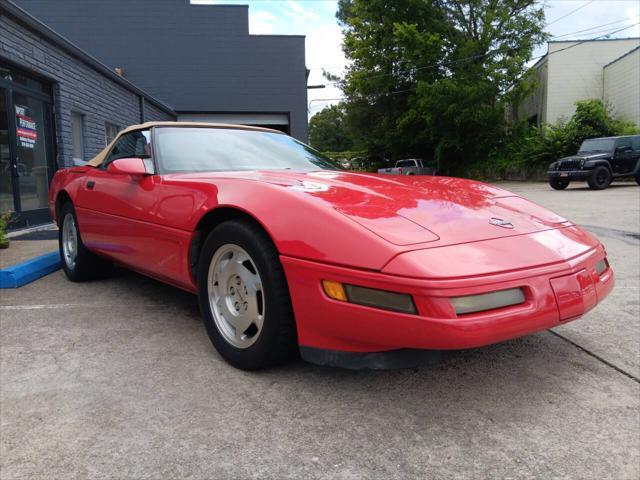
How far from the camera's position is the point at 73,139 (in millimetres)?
9117

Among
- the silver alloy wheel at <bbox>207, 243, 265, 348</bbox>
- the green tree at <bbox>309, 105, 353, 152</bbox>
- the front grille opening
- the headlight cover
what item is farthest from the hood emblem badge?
the green tree at <bbox>309, 105, 353, 152</bbox>

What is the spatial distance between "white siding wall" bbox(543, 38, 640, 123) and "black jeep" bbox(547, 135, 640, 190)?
9257mm

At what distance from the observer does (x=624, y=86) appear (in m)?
22.3

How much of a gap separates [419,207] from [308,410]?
98cm

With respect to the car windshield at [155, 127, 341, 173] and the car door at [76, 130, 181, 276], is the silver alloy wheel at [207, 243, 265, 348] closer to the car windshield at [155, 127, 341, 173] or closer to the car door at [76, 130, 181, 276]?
the car door at [76, 130, 181, 276]

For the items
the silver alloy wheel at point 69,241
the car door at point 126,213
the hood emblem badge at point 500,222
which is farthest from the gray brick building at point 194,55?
the hood emblem badge at point 500,222

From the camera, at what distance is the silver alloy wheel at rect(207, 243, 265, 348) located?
7.32 feet

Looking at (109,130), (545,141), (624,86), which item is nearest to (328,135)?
(545,141)

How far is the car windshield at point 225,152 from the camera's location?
9.75ft

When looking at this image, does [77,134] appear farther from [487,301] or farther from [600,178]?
[600,178]

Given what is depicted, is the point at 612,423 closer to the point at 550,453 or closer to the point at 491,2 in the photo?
the point at 550,453

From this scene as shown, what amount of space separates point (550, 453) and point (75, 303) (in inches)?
122

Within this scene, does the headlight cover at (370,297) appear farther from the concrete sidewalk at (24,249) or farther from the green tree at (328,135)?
the green tree at (328,135)

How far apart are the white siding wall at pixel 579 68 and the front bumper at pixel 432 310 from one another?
85.6ft
